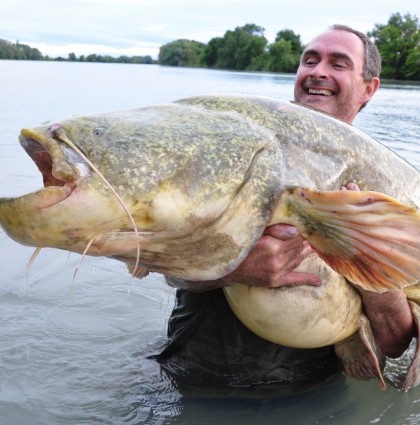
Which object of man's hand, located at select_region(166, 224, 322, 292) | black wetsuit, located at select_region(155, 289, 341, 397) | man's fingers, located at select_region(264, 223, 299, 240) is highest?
man's fingers, located at select_region(264, 223, 299, 240)

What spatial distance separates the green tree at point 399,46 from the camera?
64812 mm

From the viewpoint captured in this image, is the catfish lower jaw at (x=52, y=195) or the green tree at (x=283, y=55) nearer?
the catfish lower jaw at (x=52, y=195)

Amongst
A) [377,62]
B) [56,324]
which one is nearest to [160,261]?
[56,324]

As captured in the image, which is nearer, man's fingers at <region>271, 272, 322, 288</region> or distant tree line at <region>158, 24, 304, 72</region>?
man's fingers at <region>271, 272, 322, 288</region>

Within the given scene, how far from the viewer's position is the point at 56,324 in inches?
156

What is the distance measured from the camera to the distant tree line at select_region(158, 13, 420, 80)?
67625 millimetres

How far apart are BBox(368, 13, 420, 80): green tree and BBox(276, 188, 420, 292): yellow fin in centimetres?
6625

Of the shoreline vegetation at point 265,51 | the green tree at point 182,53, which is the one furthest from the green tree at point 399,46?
the green tree at point 182,53

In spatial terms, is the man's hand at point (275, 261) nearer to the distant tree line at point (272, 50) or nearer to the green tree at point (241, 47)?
the distant tree line at point (272, 50)

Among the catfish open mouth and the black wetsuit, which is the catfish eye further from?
the black wetsuit

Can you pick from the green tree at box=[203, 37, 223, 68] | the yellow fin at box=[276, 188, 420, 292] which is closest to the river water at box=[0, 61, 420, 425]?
the yellow fin at box=[276, 188, 420, 292]

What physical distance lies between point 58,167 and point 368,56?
107 inches

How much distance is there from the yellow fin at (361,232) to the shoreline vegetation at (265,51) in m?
65.7

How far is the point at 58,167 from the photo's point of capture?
1820mm
